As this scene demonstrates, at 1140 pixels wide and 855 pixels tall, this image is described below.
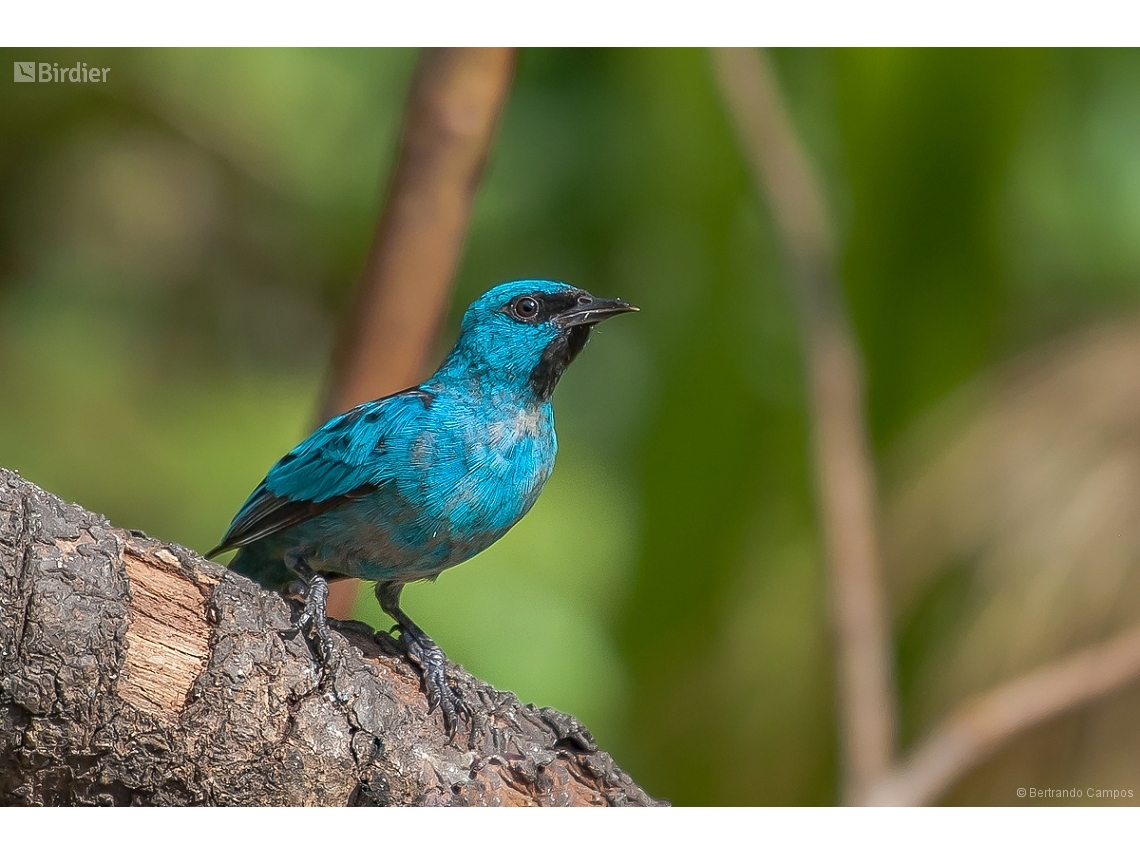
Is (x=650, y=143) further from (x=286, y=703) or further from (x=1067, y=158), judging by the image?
(x=286, y=703)

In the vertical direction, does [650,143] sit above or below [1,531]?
above

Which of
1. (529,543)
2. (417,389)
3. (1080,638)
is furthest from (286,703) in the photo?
(1080,638)

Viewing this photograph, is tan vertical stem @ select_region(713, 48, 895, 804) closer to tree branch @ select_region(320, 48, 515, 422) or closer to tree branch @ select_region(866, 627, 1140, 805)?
tree branch @ select_region(866, 627, 1140, 805)

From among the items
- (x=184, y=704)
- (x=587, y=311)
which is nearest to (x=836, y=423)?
(x=587, y=311)

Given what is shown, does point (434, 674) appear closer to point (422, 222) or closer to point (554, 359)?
point (554, 359)

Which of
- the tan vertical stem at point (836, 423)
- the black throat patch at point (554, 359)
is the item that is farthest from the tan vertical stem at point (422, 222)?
the tan vertical stem at point (836, 423)

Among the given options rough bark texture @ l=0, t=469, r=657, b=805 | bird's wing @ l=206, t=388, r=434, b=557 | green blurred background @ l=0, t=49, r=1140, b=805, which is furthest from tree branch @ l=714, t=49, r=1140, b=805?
bird's wing @ l=206, t=388, r=434, b=557

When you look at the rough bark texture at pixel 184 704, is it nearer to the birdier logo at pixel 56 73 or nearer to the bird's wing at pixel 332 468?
the bird's wing at pixel 332 468
